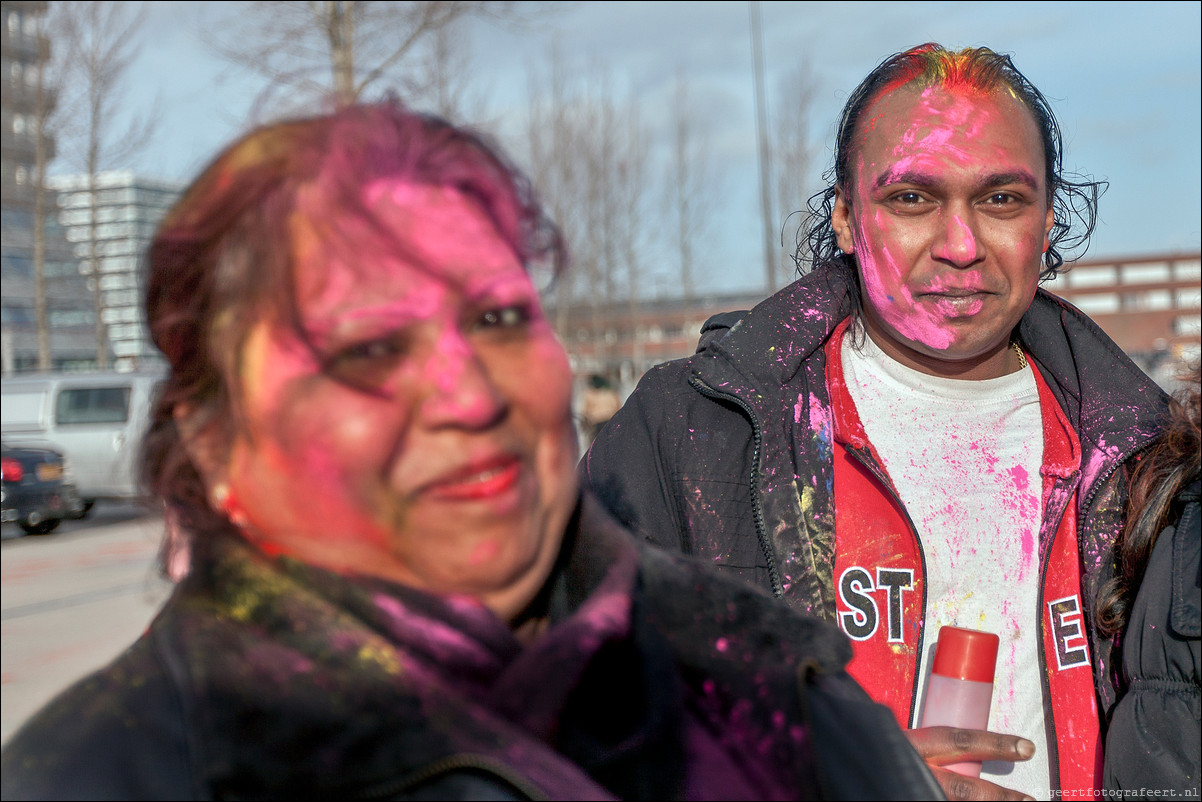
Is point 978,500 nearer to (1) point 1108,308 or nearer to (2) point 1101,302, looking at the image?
(1) point 1108,308

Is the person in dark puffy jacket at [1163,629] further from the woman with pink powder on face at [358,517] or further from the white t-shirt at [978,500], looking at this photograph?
the woman with pink powder on face at [358,517]

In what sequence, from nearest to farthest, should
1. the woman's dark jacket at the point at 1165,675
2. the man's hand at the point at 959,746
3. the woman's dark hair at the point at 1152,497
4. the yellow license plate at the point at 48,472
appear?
the man's hand at the point at 959,746 → the woman's dark jacket at the point at 1165,675 → the woman's dark hair at the point at 1152,497 → the yellow license plate at the point at 48,472

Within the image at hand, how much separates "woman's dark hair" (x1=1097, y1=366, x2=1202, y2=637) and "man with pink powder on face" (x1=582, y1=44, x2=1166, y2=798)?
0.13ft

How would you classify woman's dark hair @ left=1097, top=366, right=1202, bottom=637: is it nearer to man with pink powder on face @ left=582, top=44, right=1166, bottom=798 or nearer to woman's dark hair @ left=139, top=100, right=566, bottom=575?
man with pink powder on face @ left=582, top=44, right=1166, bottom=798

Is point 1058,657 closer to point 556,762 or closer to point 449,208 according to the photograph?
point 556,762

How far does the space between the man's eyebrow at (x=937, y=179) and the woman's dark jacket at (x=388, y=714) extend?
1.34 m

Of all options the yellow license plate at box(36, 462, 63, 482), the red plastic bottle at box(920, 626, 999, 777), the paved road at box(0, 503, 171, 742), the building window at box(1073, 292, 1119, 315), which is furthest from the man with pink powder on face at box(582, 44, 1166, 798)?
the building window at box(1073, 292, 1119, 315)

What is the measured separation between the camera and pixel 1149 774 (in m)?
1.55

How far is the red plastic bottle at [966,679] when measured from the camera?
51.4 inches

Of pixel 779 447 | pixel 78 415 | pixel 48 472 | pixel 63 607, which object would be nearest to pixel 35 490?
pixel 48 472

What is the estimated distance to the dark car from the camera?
1050 centimetres

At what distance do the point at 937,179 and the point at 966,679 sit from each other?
1085mm

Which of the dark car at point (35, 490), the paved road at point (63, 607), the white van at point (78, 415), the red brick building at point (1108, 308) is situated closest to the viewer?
the paved road at point (63, 607)

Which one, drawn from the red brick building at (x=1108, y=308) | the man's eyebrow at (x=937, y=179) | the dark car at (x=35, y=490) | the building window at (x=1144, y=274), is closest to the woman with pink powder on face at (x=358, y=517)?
the man's eyebrow at (x=937, y=179)
